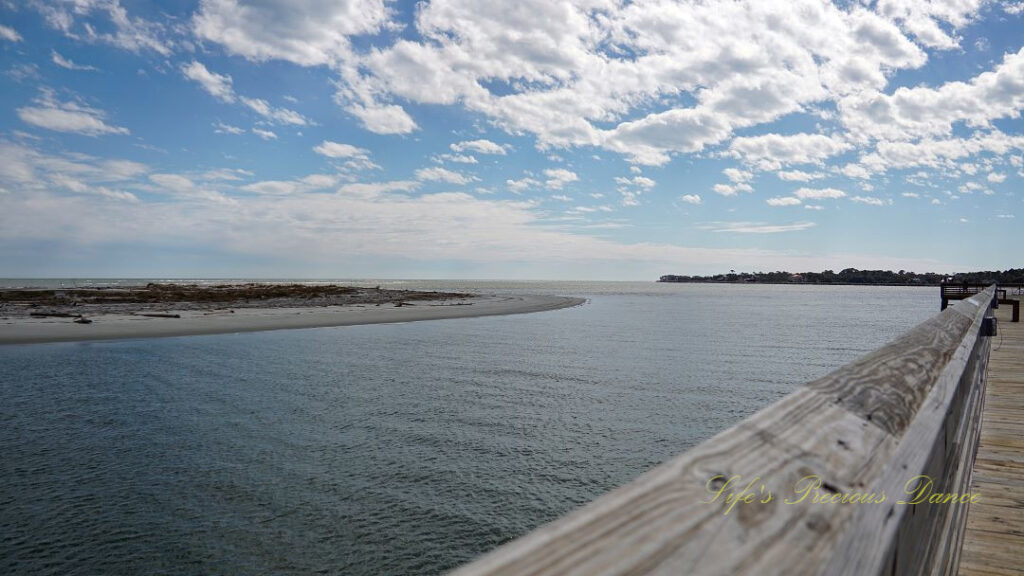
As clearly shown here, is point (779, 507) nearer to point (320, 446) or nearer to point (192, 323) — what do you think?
point (320, 446)

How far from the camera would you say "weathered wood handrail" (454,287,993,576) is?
744 millimetres

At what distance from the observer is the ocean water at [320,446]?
5531 millimetres

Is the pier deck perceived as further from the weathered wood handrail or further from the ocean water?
the ocean water

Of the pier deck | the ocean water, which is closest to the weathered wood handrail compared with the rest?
the pier deck

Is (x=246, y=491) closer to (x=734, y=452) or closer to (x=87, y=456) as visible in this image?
(x=87, y=456)

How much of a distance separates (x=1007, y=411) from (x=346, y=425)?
8706mm

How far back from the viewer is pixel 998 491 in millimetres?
3723

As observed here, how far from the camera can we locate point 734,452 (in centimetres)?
110

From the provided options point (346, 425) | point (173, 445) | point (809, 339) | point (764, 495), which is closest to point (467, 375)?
point (346, 425)

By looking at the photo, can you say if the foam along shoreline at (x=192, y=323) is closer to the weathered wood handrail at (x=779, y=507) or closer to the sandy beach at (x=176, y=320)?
the sandy beach at (x=176, y=320)

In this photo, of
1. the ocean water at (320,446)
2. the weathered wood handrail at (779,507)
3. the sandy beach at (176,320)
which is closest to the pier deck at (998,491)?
the weathered wood handrail at (779,507)

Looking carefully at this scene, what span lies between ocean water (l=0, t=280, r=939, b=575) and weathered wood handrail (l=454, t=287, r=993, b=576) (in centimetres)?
449

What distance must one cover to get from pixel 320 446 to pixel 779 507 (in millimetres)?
8420

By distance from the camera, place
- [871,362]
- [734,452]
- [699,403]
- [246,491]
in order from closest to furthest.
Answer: [734,452] → [871,362] → [246,491] → [699,403]
